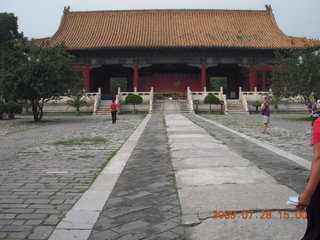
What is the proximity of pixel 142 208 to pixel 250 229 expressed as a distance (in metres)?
1.18

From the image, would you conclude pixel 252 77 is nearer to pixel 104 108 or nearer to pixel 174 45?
pixel 174 45

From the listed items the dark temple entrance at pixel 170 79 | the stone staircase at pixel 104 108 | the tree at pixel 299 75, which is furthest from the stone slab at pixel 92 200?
the dark temple entrance at pixel 170 79

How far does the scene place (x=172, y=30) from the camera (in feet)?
103

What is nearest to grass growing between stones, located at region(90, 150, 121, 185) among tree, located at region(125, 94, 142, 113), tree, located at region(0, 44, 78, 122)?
tree, located at region(0, 44, 78, 122)

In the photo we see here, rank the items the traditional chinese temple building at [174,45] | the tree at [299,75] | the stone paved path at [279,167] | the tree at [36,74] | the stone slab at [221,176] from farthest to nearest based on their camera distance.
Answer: the traditional chinese temple building at [174,45] < the tree at [299,75] < the tree at [36,74] < the stone paved path at [279,167] < the stone slab at [221,176]

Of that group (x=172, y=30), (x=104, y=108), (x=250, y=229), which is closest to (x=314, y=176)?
(x=250, y=229)

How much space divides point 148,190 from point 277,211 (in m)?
1.61

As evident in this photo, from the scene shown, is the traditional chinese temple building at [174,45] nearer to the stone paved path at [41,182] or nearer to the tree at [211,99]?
the tree at [211,99]

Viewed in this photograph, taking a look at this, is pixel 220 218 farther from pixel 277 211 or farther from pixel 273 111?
pixel 273 111

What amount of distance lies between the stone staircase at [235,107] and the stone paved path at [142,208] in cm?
2206

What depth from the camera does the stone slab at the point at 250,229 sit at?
8.55 ft

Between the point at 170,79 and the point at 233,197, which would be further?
the point at 170,79

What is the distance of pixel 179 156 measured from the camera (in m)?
6.34

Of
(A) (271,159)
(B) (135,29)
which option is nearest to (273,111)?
(B) (135,29)
